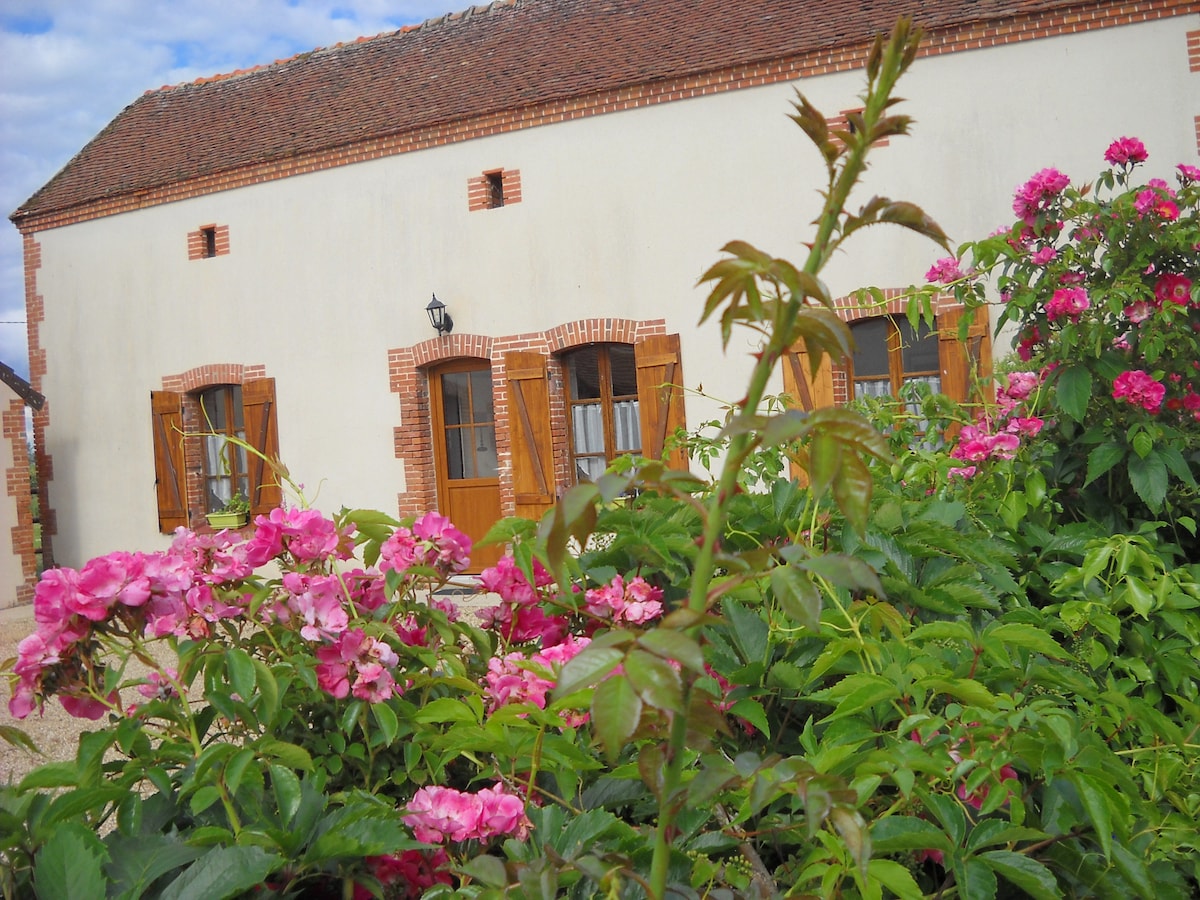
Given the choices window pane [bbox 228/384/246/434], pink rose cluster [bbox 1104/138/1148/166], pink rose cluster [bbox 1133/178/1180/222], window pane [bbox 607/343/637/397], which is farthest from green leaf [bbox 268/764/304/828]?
window pane [bbox 228/384/246/434]

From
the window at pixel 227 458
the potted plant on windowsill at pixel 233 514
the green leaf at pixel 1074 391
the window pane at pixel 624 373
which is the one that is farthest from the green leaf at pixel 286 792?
the window at pixel 227 458

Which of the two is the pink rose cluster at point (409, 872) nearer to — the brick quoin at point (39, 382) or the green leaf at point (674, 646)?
the green leaf at point (674, 646)

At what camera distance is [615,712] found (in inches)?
22.8

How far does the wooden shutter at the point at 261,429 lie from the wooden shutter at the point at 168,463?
100 cm

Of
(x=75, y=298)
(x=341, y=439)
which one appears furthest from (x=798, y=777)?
(x=75, y=298)

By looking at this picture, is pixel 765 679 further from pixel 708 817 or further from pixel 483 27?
pixel 483 27

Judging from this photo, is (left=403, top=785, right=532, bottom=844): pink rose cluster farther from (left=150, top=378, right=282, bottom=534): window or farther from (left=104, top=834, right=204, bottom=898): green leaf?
(left=150, top=378, right=282, bottom=534): window

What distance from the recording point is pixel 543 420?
9.93 meters

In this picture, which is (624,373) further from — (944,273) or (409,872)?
(409,872)

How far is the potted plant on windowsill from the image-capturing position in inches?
454

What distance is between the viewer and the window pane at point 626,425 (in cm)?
990

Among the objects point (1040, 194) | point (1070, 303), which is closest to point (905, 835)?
point (1070, 303)

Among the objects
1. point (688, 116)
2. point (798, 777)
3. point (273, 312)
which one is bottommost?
point (798, 777)

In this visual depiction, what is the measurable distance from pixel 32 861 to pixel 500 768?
485 mm
